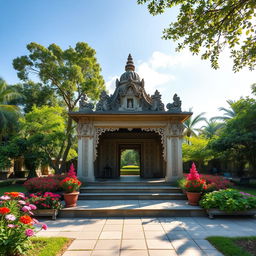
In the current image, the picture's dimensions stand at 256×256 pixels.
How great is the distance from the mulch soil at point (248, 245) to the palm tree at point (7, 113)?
17.7 meters

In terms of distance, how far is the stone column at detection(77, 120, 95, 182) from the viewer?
9414mm

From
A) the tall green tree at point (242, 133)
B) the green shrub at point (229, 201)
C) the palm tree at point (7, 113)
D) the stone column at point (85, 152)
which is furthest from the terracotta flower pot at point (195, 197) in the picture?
the palm tree at point (7, 113)

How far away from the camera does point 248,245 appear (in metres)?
3.77

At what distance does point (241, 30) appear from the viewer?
179 inches

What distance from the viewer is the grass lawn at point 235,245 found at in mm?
3414

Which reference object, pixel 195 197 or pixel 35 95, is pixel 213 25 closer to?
pixel 195 197

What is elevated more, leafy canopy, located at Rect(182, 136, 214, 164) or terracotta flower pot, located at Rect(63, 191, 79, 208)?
leafy canopy, located at Rect(182, 136, 214, 164)

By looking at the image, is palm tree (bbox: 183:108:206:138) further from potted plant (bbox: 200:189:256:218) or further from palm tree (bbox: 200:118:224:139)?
potted plant (bbox: 200:189:256:218)

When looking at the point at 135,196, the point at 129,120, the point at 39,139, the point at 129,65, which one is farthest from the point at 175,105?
Answer: the point at 39,139

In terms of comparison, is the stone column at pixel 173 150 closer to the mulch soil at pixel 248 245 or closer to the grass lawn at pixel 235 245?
the grass lawn at pixel 235 245

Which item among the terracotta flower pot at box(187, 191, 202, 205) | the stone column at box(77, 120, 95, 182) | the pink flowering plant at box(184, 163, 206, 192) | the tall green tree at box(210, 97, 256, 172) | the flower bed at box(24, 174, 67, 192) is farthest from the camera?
the tall green tree at box(210, 97, 256, 172)

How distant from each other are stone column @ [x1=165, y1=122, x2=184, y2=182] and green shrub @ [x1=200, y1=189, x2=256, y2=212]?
10.8 feet

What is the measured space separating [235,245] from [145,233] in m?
1.90

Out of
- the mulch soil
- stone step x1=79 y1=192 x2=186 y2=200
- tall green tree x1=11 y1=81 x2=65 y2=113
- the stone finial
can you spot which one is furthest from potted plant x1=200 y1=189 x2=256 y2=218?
tall green tree x1=11 y1=81 x2=65 y2=113
